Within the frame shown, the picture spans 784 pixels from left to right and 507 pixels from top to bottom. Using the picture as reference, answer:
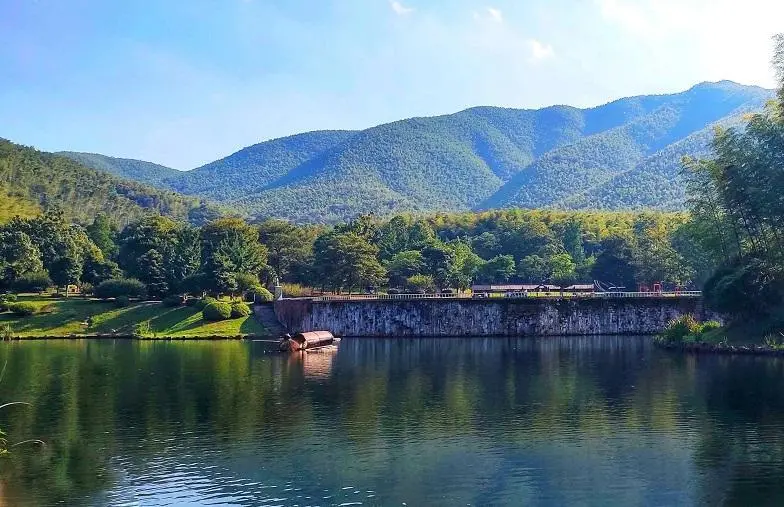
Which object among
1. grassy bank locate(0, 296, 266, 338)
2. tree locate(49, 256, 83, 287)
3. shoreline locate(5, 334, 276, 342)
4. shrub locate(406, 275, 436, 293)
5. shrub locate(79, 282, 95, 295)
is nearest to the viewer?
shoreline locate(5, 334, 276, 342)

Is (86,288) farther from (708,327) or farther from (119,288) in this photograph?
(708,327)

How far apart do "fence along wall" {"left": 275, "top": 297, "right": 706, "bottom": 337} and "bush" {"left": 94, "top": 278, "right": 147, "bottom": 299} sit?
23.8 m

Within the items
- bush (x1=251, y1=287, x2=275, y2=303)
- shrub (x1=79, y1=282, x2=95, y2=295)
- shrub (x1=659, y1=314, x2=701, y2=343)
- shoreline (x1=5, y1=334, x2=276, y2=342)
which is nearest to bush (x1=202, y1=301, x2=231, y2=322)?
shoreline (x1=5, y1=334, x2=276, y2=342)

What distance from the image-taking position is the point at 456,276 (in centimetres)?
12144

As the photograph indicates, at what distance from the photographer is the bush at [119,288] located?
102 m

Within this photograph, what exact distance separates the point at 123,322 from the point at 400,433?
228 ft

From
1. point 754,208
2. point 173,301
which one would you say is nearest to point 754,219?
point 754,208

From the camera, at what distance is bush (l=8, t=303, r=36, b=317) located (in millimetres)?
95250

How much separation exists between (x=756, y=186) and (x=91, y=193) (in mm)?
170977

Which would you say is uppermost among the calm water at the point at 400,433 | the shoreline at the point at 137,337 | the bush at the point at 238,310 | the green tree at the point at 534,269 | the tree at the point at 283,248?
the tree at the point at 283,248

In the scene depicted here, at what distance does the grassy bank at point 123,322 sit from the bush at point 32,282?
716cm

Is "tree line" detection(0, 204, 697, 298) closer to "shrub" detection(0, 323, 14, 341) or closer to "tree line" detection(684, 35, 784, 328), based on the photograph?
"shrub" detection(0, 323, 14, 341)

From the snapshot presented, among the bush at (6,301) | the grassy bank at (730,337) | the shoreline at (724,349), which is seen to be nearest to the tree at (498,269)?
the grassy bank at (730,337)

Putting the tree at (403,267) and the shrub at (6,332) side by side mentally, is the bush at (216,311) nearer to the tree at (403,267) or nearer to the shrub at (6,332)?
the shrub at (6,332)
